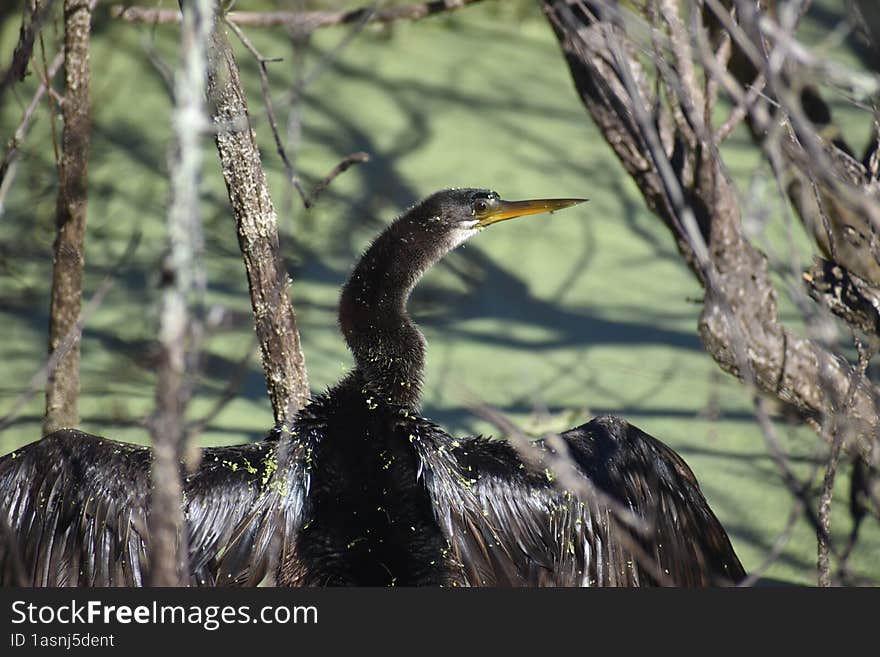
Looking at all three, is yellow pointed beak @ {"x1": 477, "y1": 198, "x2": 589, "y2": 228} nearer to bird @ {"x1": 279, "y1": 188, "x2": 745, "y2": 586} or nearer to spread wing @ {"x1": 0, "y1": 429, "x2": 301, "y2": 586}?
bird @ {"x1": 279, "y1": 188, "x2": 745, "y2": 586}

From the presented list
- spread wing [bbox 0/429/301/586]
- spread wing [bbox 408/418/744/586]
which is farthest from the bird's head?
spread wing [bbox 0/429/301/586]

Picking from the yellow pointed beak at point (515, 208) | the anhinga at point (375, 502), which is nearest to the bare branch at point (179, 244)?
the anhinga at point (375, 502)

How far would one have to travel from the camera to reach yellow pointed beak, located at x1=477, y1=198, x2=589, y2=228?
6.80 ft

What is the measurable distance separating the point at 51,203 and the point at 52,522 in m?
2.04

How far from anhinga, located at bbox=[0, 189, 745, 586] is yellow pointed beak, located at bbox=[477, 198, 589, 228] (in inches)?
8.4

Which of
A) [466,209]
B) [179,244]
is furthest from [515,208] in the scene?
[179,244]

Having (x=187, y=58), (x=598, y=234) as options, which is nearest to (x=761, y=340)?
(x=187, y=58)

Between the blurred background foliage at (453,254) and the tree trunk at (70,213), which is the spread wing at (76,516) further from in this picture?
the blurred background foliage at (453,254)

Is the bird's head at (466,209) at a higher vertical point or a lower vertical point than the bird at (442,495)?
higher

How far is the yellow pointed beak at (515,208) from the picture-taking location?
2.07 m

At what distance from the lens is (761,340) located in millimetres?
2088

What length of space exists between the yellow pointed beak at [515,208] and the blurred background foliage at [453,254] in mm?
714

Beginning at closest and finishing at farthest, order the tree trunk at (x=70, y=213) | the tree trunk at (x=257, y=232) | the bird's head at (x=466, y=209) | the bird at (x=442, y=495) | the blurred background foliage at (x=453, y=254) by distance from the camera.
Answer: the bird at (x=442, y=495)
the tree trunk at (x=257, y=232)
the bird's head at (x=466, y=209)
the tree trunk at (x=70, y=213)
the blurred background foliage at (x=453, y=254)

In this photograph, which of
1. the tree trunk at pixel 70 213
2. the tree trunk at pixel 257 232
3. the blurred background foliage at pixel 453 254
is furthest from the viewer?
the blurred background foliage at pixel 453 254
